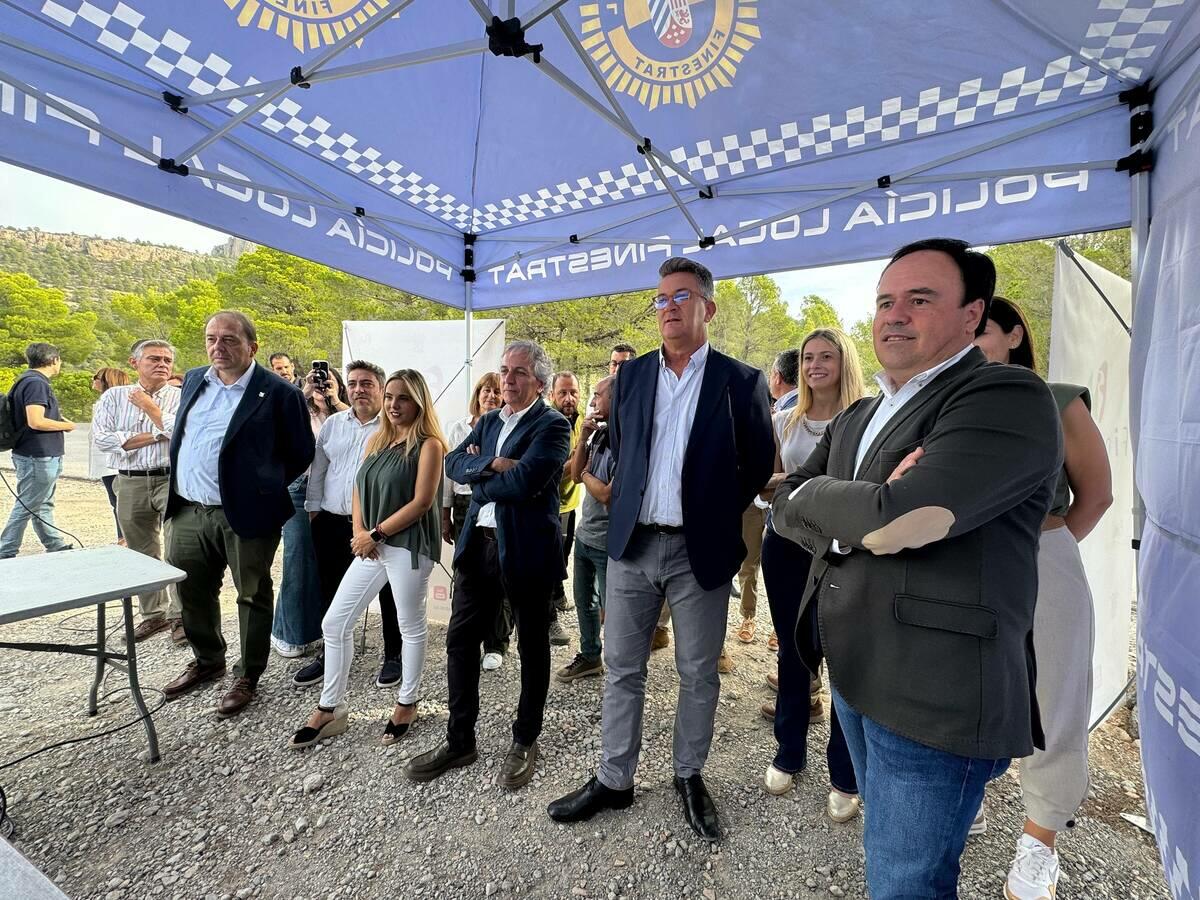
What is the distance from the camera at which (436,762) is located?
2340 mm

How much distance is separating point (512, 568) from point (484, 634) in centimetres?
39

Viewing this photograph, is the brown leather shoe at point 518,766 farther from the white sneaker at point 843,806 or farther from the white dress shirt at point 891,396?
the white dress shirt at point 891,396

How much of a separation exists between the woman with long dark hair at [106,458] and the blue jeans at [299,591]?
1522 millimetres

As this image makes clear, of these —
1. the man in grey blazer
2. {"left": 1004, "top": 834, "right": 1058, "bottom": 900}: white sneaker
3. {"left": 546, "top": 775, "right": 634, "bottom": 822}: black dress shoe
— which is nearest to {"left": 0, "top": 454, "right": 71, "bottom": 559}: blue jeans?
{"left": 546, "top": 775, "right": 634, "bottom": 822}: black dress shoe

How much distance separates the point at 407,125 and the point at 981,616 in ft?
11.8

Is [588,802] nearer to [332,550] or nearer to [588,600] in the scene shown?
[588,600]

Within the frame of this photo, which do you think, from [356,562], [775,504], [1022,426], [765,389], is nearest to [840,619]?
[775,504]

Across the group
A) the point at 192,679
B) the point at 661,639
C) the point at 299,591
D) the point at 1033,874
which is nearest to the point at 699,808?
the point at 1033,874

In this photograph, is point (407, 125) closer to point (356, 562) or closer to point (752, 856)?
point (356, 562)

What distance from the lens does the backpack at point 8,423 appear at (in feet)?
16.2

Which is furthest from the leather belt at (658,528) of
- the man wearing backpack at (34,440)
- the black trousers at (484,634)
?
the man wearing backpack at (34,440)

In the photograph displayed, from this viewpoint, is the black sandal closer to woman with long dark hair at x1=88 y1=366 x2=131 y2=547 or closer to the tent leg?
the tent leg

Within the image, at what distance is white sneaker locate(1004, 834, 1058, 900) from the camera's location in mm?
1751

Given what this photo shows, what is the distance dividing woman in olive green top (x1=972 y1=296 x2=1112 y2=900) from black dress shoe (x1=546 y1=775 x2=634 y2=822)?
54.1 inches
